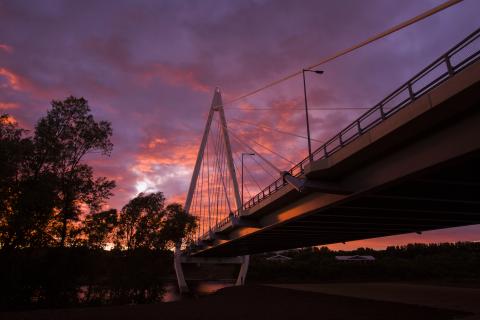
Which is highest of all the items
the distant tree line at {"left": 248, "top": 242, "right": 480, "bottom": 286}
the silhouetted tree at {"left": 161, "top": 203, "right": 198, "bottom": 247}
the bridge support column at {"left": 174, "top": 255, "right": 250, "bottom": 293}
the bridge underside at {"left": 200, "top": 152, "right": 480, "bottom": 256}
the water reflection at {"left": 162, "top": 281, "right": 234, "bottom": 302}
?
the silhouetted tree at {"left": 161, "top": 203, "right": 198, "bottom": 247}

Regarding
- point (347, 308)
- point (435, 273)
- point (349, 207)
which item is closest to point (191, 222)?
point (347, 308)

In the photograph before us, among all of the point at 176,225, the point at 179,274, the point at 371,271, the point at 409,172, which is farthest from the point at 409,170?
the point at 371,271

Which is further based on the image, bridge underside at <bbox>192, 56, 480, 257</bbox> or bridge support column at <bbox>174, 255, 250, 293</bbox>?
bridge support column at <bbox>174, 255, 250, 293</bbox>

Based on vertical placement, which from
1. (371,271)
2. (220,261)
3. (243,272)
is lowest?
(371,271)

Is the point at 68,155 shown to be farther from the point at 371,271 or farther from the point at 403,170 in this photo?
the point at 371,271

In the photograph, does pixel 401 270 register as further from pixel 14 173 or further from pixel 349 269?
pixel 14 173

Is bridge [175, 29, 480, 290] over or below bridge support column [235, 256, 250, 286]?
over

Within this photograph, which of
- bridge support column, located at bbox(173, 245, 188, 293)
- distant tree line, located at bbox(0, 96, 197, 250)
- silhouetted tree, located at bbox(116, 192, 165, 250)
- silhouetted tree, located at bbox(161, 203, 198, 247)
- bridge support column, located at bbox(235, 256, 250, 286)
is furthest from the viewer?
bridge support column, located at bbox(235, 256, 250, 286)

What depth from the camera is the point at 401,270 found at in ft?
257

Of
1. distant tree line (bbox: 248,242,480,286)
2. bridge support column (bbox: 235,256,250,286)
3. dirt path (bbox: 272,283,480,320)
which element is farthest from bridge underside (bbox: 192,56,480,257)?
distant tree line (bbox: 248,242,480,286)

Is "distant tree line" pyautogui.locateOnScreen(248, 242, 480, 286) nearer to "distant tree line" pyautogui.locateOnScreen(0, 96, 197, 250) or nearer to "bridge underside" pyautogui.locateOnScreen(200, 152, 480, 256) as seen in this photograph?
"bridge underside" pyautogui.locateOnScreen(200, 152, 480, 256)

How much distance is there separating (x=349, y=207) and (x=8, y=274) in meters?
23.8

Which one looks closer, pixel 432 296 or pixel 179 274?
pixel 432 296

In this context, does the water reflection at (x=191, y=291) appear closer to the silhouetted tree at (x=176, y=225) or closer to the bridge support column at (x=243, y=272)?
the bridge support column at (x=243, y=272)
